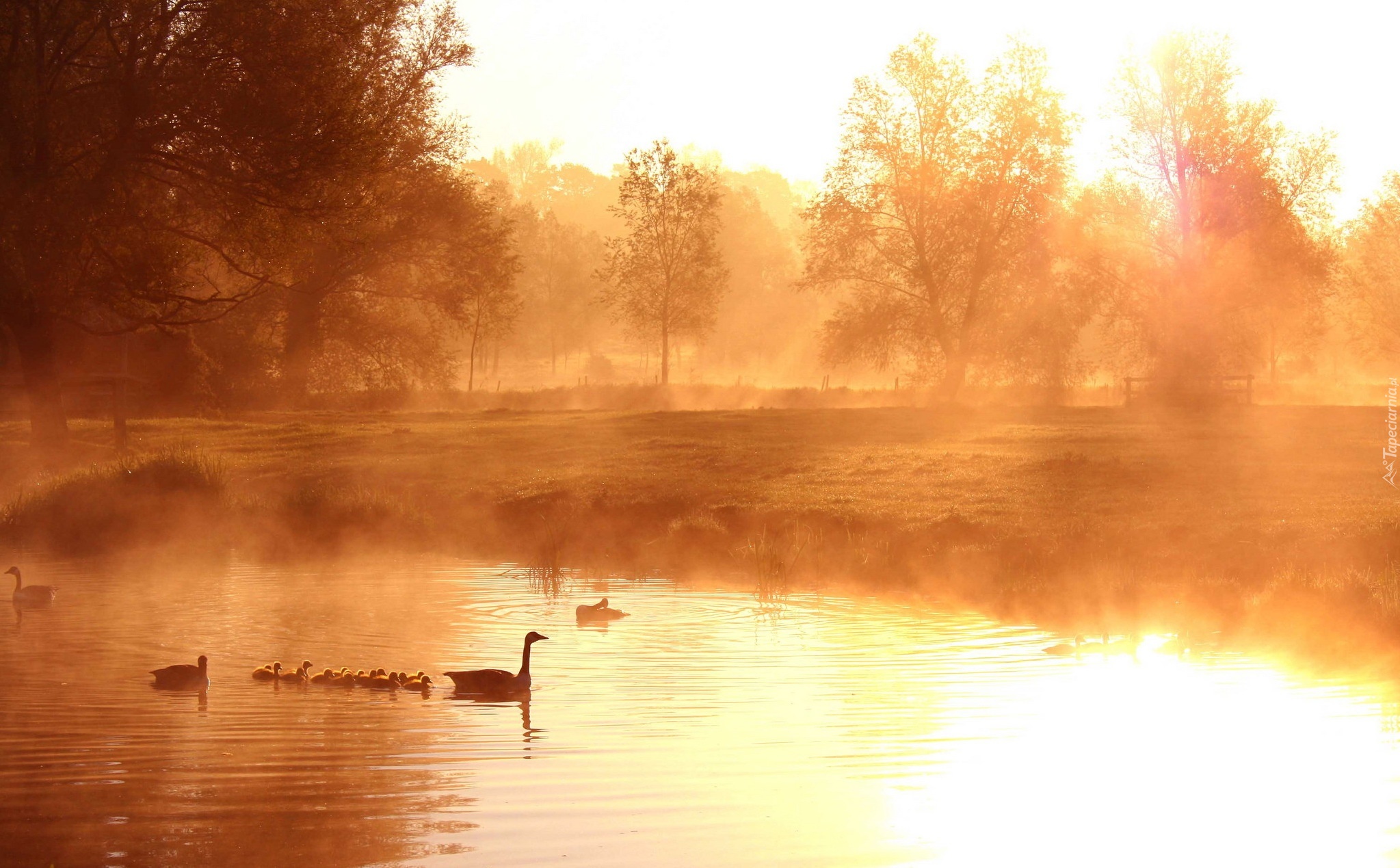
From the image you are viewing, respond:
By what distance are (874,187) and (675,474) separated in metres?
31.3

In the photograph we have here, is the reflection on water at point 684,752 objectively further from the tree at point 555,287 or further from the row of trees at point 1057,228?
the tree at point 555,287

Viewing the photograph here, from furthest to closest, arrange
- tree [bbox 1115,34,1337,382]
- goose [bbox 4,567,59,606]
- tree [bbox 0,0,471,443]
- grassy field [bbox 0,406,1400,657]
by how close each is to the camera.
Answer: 1. tree [bbox 1115,34,1337,382]
2. tree [bbox 0,0,471,443]
3. grassy field [bbox 0,406,1400,657]
4. goose [bbox 4,567,59,606]

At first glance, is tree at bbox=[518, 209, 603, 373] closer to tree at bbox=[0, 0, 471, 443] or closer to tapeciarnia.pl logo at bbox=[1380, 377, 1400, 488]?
→ tree at bbox=[0, 0, 471, 443]

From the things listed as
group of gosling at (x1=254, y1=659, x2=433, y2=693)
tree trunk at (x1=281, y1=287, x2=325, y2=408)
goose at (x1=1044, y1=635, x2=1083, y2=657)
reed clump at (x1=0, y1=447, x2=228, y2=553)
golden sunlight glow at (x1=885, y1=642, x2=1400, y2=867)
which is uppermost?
tree trunk at (x1=281, y1=287, x2=325, y2=408)

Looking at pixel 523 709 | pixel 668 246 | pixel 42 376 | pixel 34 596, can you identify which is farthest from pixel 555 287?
pixel 523 709

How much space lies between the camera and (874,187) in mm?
59000

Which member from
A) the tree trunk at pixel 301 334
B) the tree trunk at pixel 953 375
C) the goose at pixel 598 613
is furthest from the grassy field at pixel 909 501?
the tree trunk at pixel 953 375

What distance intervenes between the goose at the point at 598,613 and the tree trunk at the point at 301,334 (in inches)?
1529

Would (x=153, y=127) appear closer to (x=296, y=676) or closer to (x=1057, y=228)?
(x=296, y=676)

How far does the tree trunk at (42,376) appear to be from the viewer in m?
31.3

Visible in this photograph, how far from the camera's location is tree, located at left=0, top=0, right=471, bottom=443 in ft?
83.8

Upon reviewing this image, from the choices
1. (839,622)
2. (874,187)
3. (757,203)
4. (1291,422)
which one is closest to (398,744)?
(839,622)

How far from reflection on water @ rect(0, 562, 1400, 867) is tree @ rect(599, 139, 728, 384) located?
194 ft

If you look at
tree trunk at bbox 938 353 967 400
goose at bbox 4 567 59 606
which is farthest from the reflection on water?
tree trunk at bbox 938 353 967 400
